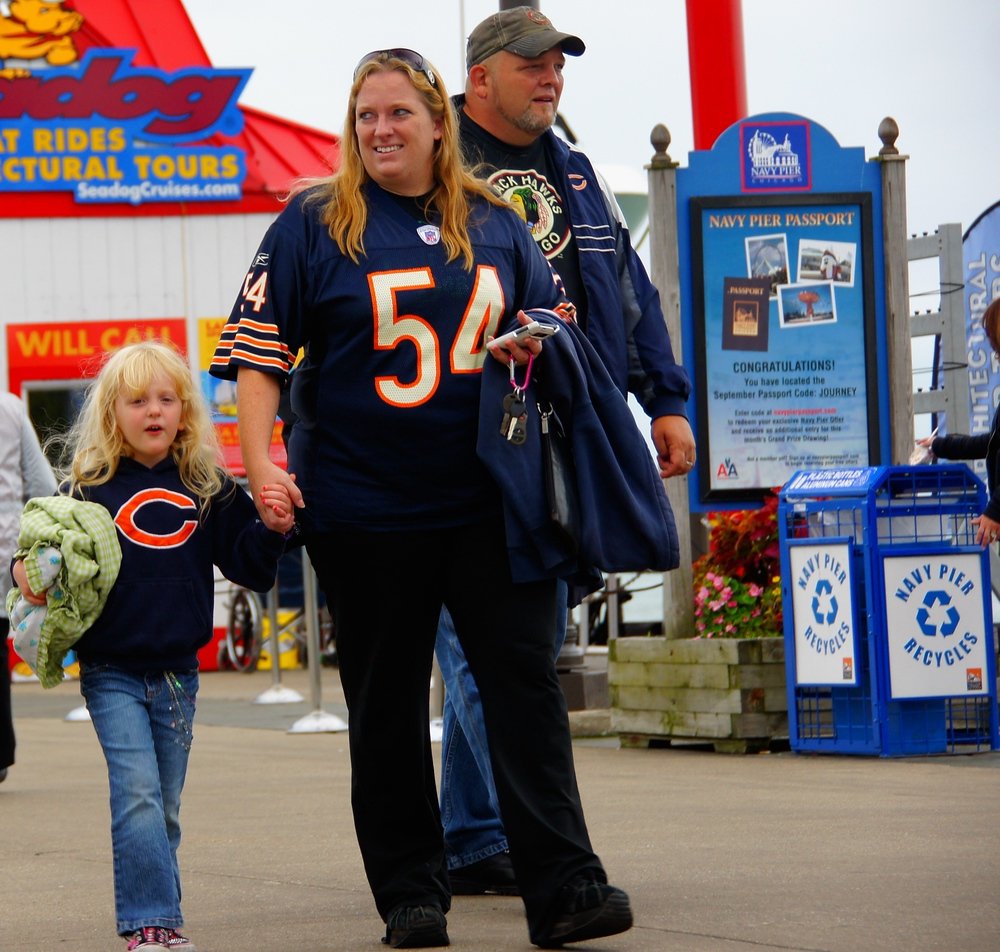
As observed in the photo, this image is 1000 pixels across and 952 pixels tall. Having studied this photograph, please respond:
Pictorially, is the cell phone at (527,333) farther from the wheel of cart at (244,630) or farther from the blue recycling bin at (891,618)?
the wheel of cart at (244,630)

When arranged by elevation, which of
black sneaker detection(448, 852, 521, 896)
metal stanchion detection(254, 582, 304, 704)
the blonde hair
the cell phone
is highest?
the blonde hair

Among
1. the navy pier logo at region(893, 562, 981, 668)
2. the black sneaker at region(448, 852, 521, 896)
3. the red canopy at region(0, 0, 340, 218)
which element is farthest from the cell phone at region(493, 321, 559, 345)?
the red canopy at region(0, 0, 340, 218)

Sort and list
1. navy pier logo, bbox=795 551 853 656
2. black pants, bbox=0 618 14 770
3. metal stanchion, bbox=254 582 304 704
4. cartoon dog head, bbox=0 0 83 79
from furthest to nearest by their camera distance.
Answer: cartoon dog head, bbox=0 0 83 79 → metal stanchion, bbox=254 582 304 704 → navy pier logo, bbox=795 551 853 656 → black pants, bbox=0 618 14 770

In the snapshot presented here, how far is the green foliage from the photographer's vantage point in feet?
30.0

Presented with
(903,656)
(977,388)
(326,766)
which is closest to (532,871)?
(903,656)

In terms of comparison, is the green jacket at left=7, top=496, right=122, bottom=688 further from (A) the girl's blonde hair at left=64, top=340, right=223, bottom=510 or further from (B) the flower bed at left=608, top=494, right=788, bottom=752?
(B) the flower bed at left=608, top=494, right=788, bottom=752

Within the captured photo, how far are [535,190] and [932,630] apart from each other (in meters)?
3.92

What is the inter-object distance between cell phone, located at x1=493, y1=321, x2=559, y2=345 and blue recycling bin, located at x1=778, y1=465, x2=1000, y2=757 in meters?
4.30

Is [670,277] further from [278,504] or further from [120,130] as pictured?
[120,130]

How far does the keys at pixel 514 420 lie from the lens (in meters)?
4.30

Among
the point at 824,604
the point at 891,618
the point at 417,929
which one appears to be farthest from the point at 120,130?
the point at 417,929

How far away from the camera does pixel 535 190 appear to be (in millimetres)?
5148

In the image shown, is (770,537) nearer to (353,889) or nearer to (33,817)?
(33,817)

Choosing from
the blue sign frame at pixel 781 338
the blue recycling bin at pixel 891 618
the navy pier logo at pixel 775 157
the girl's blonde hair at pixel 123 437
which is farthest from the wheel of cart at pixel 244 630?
the girl's blonde hair at pixel 123 437
